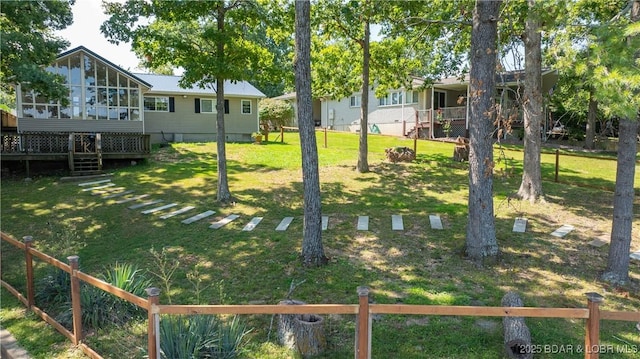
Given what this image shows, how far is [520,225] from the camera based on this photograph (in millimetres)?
8828

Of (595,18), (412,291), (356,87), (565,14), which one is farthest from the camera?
(356,87)

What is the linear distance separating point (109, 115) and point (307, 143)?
54.3 ft

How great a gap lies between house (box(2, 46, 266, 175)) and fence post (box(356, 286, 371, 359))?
12.0 meters

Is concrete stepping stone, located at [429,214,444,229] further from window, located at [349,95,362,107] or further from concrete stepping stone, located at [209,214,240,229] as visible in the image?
window, located at [349,95,362,107]

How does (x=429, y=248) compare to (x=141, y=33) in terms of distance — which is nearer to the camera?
(x=429, y=248)

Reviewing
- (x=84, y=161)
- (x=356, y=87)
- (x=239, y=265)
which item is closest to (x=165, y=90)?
(x=84, y=161)

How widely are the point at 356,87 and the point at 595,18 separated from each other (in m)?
7.44

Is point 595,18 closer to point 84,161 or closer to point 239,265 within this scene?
point 239,265

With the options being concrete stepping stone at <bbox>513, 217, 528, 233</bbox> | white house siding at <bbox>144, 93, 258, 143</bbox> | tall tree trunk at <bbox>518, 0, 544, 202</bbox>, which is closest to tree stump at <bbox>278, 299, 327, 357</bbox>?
concrete stepping stone at <bbox>513, 217, 528, 233</bbox>

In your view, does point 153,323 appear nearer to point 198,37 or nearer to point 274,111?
point 198,37

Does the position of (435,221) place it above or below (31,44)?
below

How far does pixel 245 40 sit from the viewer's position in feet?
38.2

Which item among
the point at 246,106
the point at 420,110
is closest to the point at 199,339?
the point at 246,106

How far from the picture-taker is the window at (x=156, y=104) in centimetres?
2395
